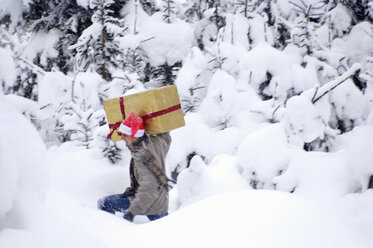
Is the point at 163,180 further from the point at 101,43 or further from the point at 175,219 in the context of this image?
the point at 101,43

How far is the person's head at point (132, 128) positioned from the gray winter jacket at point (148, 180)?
0.30ft

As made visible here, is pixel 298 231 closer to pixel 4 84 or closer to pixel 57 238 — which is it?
pixel 57 238

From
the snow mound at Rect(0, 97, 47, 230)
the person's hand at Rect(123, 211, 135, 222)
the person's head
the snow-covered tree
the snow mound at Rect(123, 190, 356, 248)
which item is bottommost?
the person's hand at Rect(123, 211, 135, 222)

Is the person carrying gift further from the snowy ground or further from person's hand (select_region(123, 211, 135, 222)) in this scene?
the snowy ground

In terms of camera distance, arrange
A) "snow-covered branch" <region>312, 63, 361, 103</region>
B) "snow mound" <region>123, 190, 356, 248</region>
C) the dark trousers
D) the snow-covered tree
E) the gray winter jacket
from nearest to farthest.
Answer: "snow mound" <region>123, 190, 356, 248</region>
the gray winter jacket
"snow-covered branch" <region>312, 63, 361, 103</region>
the dark trousers
the snow-covered tree

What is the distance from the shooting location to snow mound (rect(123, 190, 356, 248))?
57.6 inches

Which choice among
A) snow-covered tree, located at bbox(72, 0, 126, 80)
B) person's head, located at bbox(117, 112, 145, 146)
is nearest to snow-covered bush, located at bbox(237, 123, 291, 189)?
person's head, located at bbox(117, 112, 145, 146)

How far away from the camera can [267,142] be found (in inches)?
139

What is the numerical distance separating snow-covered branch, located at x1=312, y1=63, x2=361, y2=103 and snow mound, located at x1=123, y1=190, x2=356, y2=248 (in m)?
2.24

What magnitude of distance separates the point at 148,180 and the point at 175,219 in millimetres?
1682

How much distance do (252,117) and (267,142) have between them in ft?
5.30

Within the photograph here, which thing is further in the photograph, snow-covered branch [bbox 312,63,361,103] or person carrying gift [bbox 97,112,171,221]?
snow-covered branch [bbox 312,63,361,103]

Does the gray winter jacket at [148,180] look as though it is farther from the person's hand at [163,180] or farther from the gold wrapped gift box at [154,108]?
the gold wrapped gift box at [154,108]

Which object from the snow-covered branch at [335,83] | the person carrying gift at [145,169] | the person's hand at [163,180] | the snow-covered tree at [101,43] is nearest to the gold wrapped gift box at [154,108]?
the person carrying gift at [145,169]
